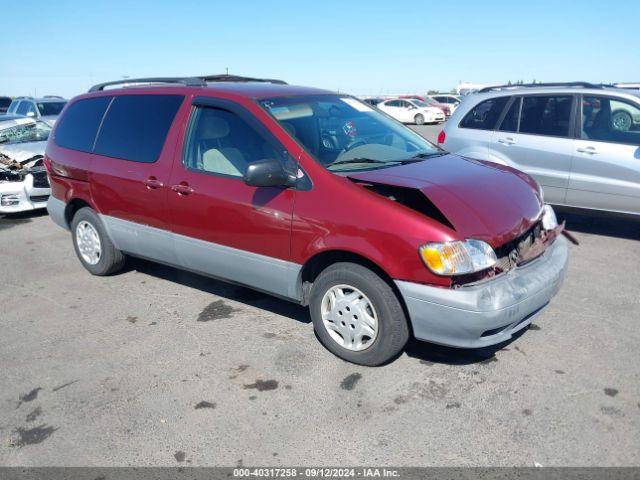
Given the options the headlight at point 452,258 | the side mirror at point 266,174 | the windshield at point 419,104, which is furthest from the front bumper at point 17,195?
the windshield at point 419,104

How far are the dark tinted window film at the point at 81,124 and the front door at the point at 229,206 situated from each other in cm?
137

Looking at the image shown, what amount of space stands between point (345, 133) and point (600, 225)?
14.6 feet

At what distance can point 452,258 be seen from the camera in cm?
313

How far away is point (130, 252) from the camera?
5.05 meters

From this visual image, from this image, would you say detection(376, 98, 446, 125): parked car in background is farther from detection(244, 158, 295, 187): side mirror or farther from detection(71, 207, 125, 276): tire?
detection(244, 158, 295, 187): side mirror

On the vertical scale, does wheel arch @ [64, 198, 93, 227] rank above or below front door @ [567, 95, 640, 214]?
below

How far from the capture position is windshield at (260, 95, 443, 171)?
3898 mm

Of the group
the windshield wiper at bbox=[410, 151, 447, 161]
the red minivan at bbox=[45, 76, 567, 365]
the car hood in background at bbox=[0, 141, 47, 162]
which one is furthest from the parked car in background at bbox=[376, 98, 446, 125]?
the red minivan at bbox=[45, 76, 567, 365]

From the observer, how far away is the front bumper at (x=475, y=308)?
3.14 meters

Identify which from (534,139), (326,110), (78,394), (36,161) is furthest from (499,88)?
(36,161)

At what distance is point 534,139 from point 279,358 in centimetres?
448

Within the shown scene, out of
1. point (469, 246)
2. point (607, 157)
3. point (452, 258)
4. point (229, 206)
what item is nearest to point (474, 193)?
point (469, 246)

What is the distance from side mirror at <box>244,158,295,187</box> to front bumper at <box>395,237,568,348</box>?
104 cm

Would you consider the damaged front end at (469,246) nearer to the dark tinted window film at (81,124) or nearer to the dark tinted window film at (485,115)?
the dark tinted window film at (81,124)
